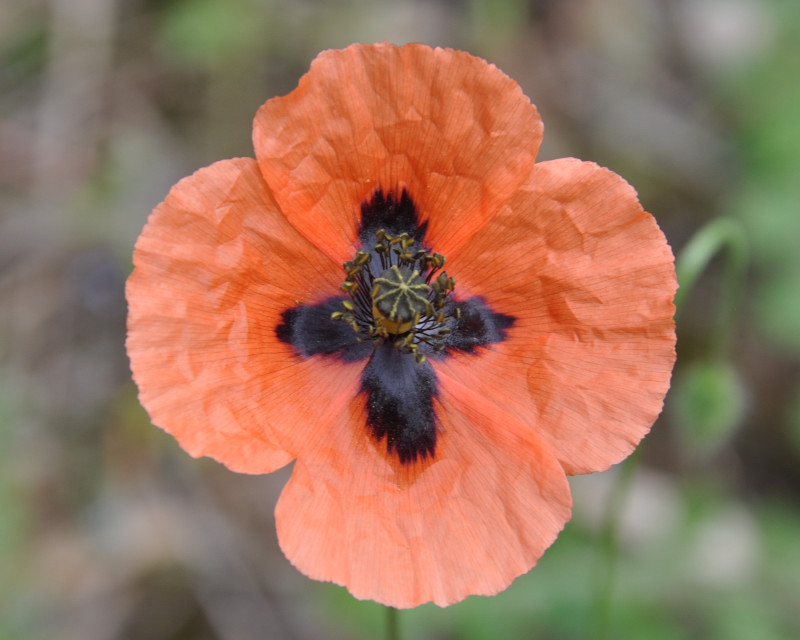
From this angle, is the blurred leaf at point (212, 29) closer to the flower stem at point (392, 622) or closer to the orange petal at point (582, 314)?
the orange petal at point (582, 314)

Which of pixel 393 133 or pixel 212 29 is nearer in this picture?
pixel 393 133

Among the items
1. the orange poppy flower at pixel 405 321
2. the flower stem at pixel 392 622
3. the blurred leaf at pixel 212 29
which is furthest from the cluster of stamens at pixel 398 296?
the blurred leaf at pixel 212 29

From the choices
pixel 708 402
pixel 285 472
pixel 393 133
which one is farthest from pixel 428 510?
pixel 285 472

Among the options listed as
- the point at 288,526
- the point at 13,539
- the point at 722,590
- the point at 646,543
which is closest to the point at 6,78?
the point at 13,539

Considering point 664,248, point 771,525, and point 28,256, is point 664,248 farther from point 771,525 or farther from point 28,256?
point 28,256

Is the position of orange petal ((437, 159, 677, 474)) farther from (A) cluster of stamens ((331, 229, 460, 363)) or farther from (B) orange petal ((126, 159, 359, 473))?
(B) orange petal ((126, 159, 359, 473))

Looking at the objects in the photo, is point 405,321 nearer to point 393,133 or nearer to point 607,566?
point 393,133
